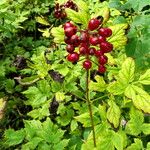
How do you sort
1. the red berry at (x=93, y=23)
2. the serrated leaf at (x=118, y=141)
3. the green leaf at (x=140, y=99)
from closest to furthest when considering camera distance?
the red berry at (x=93, y=23) → the green leaf at (x=140, y=99) → the serrated leaf at (x=118, y=141)

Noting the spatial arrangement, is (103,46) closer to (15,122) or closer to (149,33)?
(149,33)

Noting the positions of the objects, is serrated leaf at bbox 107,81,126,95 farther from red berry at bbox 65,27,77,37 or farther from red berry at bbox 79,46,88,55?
red berry at bbox 65,27,77,37

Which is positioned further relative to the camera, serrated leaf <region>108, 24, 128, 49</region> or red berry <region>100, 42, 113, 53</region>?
serrated leaf <region>108, 24, 128, 49</region>

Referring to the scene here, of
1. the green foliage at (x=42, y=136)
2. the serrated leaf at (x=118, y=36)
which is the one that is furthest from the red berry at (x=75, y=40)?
the green foliage at (x=42, y=136)

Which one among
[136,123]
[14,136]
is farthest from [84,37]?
[14,136]

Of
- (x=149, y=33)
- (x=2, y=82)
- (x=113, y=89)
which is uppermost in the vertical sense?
(x=149, y=33)

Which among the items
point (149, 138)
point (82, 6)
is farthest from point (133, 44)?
point (149, 138)

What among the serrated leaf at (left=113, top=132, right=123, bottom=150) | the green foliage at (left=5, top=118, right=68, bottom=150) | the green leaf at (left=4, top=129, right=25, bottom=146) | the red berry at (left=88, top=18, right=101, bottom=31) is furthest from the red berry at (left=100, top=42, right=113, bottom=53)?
the green leaf at (left=4, top=129, right=25, bottom=146)

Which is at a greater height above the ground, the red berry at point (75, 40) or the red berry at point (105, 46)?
the red berry at point (75, 40)

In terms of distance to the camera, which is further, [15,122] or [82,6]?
[15,122]

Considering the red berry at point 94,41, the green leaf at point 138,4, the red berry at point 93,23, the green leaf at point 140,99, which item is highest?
the green leaf at point 138,4

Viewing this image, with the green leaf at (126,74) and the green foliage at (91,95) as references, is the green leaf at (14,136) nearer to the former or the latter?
the green foliage at (91,95)
